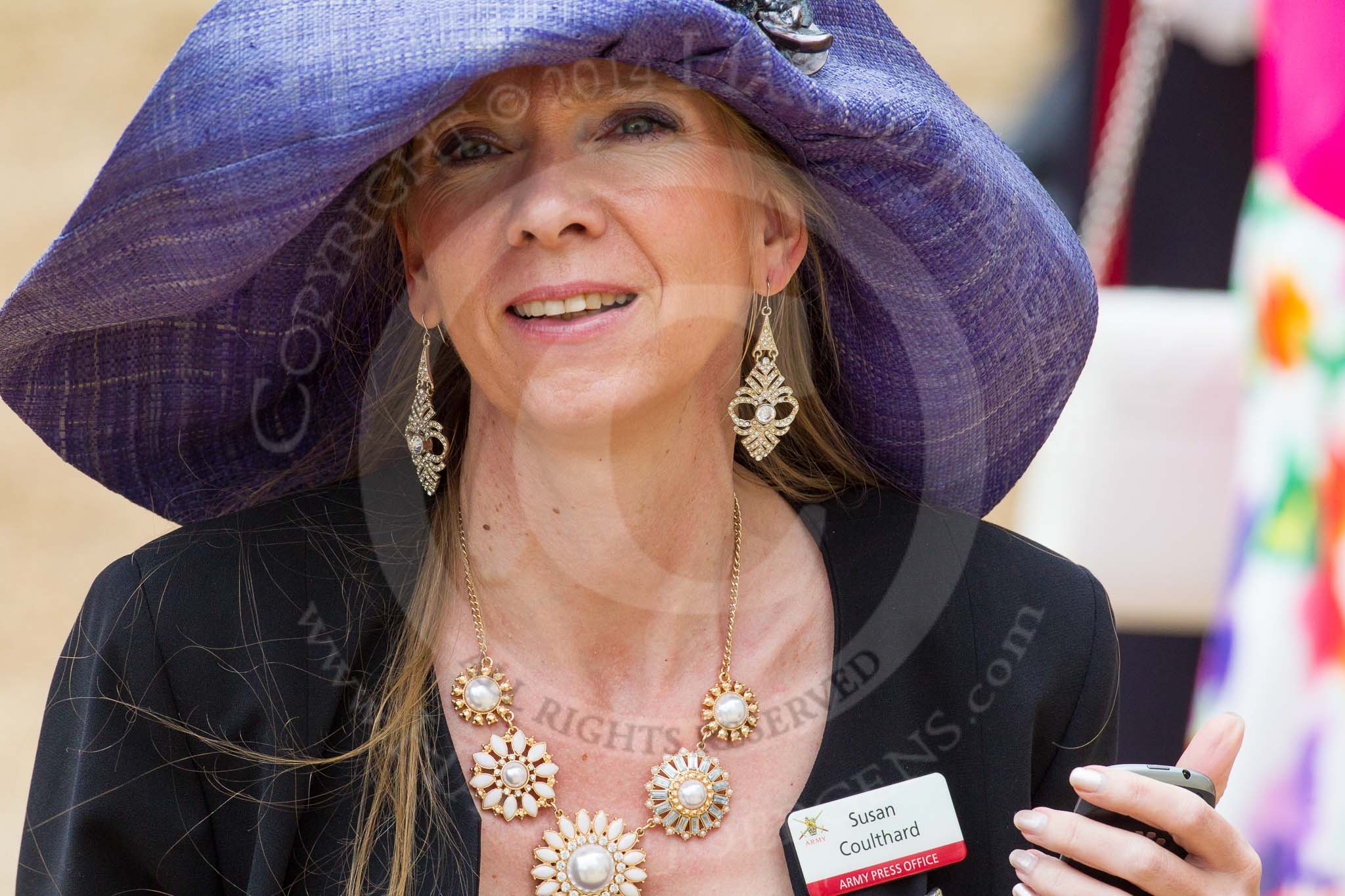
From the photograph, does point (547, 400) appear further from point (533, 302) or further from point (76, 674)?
point (76, 674)

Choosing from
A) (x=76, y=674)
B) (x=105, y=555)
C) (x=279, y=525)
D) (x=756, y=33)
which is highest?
(x=756, y=33)

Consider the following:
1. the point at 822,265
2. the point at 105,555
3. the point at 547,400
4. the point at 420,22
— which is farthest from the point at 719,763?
the point at 105,555

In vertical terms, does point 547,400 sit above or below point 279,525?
above

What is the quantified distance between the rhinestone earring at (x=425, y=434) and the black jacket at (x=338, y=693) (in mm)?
Result: 55

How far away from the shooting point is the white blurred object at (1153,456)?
9.18 ft

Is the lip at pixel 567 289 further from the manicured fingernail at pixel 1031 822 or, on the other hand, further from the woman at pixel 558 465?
the manicured fingernail at pixel 1031 822

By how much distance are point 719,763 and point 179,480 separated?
2.42 feet

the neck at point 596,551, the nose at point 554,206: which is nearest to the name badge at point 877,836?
the neck at point 596,551

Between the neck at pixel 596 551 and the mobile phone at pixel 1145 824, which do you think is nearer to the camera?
the mobile phone at pixel 1145 824

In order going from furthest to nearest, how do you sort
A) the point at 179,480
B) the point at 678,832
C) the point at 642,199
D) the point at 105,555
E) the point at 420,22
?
the point at 105,555 < the point at 179,480 < the point at 678,832 < the point at 642,199 < the point at 420,22

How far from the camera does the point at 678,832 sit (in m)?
1.71

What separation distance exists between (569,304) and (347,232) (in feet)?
1.05

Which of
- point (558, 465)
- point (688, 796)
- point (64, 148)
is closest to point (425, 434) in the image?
point (558, 465)

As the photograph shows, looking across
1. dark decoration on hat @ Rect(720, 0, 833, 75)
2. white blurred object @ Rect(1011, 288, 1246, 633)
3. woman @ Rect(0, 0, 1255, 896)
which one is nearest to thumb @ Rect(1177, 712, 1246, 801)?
woman @ Rect(0, 0, 1255, 896)
